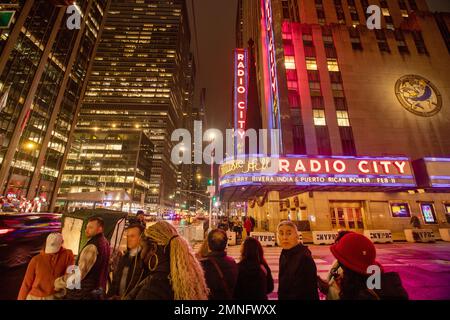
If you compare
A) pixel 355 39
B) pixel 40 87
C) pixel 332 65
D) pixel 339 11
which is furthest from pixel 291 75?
pixel 40 87

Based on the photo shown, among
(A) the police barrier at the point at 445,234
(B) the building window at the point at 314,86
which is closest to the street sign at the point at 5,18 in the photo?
(B) the building window at the point at 314,86

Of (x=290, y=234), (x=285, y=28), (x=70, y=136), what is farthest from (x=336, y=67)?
(x=70, y=136)

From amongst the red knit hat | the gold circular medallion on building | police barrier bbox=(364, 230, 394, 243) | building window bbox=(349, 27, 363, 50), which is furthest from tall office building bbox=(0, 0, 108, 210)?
the gold circular medallion on building

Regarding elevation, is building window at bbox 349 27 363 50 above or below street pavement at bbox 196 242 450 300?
above

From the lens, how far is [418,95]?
2494cm

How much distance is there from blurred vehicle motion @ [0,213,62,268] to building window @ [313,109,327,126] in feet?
81.5

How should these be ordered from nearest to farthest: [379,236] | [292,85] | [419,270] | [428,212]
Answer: [419,270], [379,236], [428,212], [292,85]

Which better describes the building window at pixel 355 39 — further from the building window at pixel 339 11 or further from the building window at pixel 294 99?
the building window at pixel 294 99

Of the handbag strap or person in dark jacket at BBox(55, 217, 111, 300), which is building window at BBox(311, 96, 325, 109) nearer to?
the handbag strap

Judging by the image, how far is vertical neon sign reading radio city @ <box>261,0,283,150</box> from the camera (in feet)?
73.9

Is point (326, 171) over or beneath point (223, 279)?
over

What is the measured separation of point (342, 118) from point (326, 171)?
10848 mm

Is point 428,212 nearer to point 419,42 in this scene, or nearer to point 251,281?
point 419,42
